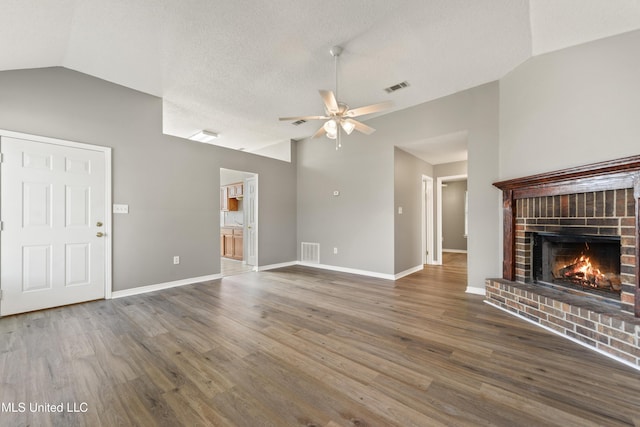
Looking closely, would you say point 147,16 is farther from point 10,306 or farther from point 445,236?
point 445,236

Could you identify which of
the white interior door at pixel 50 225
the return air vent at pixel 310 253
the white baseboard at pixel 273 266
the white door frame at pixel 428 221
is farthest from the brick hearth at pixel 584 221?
the white interior door at pixel 50 225

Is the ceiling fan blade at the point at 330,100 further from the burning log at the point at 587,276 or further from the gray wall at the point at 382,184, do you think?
the burning log at the point at 587,276

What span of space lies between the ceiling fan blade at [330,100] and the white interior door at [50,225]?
330cm

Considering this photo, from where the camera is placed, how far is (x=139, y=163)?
3.99 m

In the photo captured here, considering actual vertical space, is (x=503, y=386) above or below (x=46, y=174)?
below

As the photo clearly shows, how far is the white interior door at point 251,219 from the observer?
18.6 ft

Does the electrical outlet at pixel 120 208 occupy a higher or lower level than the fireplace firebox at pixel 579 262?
higher

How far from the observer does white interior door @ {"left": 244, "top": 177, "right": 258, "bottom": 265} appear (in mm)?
5668

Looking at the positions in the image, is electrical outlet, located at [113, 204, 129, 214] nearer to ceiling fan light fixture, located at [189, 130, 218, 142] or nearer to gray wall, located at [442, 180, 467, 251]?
ceiling fan light fixture, located at [189, 130, 218, 142]

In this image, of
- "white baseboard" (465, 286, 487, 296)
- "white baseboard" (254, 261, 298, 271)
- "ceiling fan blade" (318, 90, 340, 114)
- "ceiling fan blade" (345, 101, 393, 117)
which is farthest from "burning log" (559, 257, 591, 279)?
"white baseboard" (254, 261, 298, 271)

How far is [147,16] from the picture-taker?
2.46 meters

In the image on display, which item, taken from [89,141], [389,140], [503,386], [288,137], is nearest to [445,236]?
[389,140]

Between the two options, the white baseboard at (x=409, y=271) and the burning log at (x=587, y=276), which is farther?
the white baseboard at (x=409, y=271)

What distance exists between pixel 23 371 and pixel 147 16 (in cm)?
314
